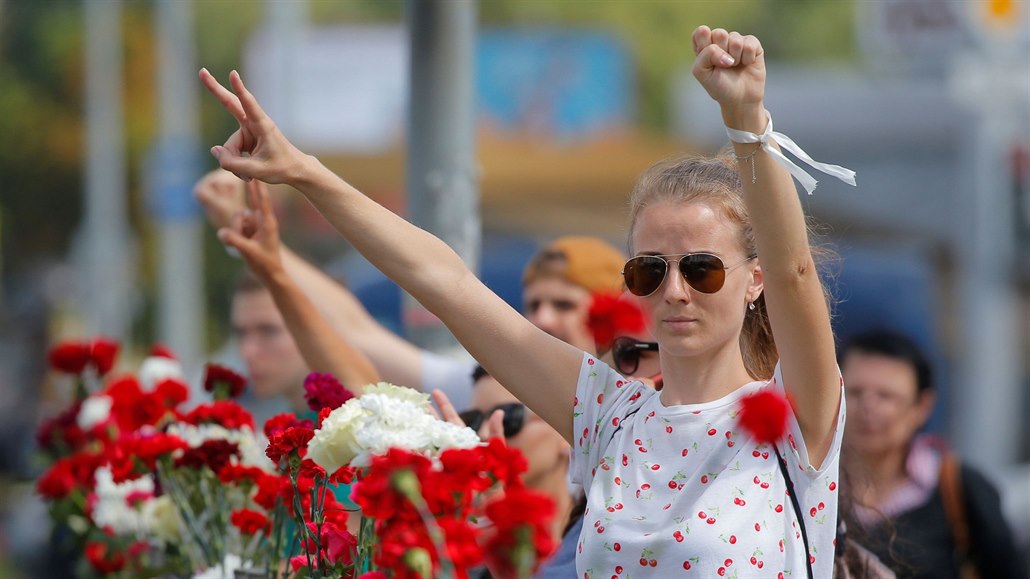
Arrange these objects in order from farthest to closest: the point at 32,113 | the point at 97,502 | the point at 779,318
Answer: the point at 32,113
the point at 97,502
the point at 779,318

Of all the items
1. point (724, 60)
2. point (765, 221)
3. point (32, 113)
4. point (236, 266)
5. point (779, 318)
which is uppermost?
point (724, 60)

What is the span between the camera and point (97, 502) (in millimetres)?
3775

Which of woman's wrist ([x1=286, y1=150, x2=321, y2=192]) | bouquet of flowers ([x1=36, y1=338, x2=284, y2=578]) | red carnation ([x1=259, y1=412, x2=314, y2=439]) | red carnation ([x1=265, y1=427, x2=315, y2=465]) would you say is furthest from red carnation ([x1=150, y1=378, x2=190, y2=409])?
woman's wrist ([x1=286, y1=150, x2=321, y2=192])

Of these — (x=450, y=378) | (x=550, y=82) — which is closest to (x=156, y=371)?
(x=450, y=378)

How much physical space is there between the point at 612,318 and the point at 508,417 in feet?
2.24

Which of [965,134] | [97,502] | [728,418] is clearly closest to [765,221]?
[728,418]

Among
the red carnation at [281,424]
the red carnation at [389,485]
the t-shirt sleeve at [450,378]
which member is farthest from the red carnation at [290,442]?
the t-shirt sleeve at [450,378]

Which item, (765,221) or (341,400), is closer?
(765,221)

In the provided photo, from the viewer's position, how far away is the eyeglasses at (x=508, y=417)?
3.28 m

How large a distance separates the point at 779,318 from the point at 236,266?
2683cm

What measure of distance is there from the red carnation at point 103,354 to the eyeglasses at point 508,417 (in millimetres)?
1129

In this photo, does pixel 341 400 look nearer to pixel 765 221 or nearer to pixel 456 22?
pixel 765 221

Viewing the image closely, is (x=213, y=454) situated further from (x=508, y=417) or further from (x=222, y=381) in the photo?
(x=508, y=417)

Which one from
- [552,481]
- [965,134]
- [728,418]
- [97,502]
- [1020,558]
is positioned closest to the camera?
[728,418]
